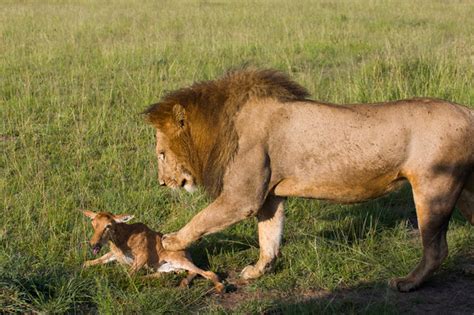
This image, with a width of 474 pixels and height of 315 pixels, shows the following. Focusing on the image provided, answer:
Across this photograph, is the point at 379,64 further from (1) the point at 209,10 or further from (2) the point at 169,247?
(1) the point at 209,10

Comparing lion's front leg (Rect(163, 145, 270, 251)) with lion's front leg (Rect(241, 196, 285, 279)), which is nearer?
lion's front leg (Rect(163, 145, 270, 251))

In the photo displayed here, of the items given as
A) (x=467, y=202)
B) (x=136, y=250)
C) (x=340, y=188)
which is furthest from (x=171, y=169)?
(x=467, y=202)

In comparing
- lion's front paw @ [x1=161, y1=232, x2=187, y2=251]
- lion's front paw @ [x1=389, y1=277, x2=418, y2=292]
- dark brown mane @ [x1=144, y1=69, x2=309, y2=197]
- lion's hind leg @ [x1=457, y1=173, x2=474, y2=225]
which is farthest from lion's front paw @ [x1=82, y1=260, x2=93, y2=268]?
lion's hind leg @ [x1=457, y1=173, x2=474, y2=225]

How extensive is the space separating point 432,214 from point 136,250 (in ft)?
6.02

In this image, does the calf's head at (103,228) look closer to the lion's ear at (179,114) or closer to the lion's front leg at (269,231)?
the lion's ear at (179,114)

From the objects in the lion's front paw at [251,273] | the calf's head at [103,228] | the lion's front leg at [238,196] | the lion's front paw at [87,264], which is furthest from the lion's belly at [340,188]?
the lion's front paw at [87,264]

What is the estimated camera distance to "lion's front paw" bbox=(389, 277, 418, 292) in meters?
4.26

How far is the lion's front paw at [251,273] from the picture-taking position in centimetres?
450

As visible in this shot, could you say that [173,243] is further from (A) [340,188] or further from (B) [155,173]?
(B) [155,173]

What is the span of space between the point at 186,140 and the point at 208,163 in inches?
9.0

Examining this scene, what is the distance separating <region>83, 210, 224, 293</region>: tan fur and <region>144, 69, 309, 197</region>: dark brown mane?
0.48 metres

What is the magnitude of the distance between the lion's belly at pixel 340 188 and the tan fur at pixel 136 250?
0.72 metres

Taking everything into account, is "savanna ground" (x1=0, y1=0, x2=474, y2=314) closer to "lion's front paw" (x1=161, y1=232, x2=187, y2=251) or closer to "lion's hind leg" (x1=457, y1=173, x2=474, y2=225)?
"lion's front paw" (x1=161, y1=232, x2=187, y2=251)

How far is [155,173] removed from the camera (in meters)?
6.12
